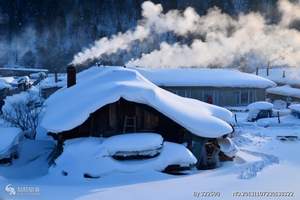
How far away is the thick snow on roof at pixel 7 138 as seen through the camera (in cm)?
1997

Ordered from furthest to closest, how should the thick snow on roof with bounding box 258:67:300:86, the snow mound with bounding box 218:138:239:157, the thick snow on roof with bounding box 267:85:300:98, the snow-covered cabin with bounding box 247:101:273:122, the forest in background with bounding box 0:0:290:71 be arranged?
the forest in background with bounding box 0:0:290:71 < the thick snow on roof with bounding box 258:67:300:86 < the thick snow on roof with bounding box 267:85:300:98 < the snow-covered cabin with bounding box 247:101:273:122 < the snow mound with bounding box 218:138:239:157

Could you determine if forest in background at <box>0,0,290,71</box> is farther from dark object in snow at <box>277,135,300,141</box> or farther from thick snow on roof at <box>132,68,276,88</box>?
dark object in snow at <box>277,135,300,141</box>

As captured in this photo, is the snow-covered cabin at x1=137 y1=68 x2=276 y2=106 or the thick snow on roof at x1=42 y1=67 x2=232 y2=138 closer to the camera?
the thick snow on roof at x1=42 y1=67 x2=232 y2=138

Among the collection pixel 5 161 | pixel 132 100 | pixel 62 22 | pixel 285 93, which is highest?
pixel 62 22

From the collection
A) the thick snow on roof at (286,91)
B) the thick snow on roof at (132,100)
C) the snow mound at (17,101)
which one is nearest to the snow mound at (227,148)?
the thick snow on roof at (132,100)

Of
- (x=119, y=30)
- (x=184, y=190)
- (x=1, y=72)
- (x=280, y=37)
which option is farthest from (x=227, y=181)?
(x=119, y=30)

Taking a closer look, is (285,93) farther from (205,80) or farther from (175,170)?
(175,170)

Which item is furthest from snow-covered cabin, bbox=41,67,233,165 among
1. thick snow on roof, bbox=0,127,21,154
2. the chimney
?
the chimney

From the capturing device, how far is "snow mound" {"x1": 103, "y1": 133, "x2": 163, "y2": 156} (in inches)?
707

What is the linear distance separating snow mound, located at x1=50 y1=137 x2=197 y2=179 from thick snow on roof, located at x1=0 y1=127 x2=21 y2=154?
2796 millimetres

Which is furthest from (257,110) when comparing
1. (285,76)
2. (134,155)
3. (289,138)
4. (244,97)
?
(285,76)

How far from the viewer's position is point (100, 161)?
1769 centimetres

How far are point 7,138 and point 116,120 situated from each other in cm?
474

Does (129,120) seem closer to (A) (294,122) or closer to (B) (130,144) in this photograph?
(B) (130,144)
